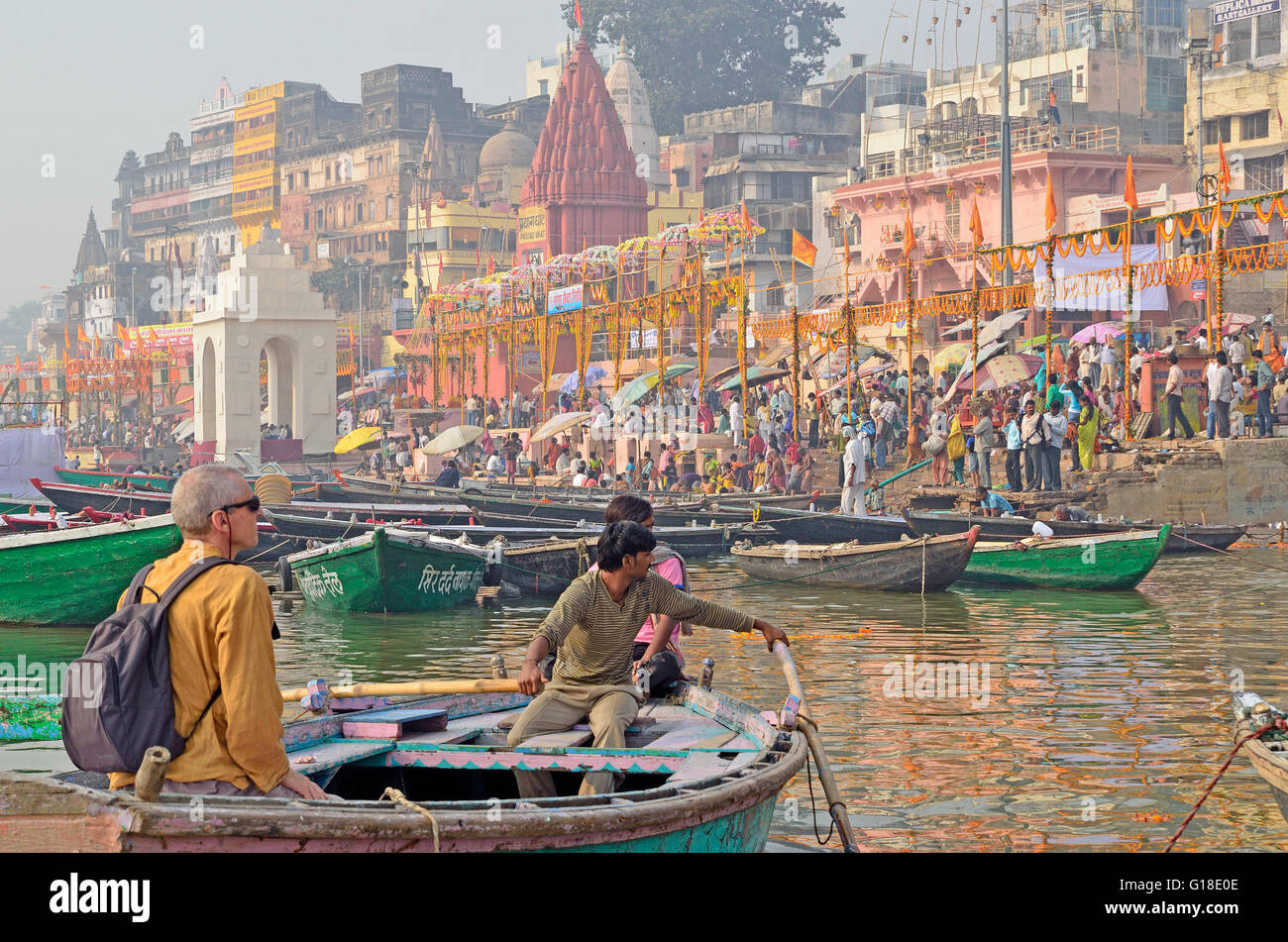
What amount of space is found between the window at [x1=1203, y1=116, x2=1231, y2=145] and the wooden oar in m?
37.8

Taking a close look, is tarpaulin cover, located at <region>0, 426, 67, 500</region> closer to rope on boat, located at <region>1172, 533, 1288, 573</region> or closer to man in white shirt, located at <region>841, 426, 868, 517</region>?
man in white shirt, located at <region>841, 426, 868, 517</region>

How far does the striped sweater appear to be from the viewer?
6652mm

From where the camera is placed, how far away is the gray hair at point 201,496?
181 inches

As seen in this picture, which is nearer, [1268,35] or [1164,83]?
[1268,35]

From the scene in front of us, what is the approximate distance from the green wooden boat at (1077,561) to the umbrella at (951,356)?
14216 millimetres

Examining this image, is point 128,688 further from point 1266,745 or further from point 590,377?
point 590,377

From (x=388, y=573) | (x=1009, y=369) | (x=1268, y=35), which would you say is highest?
(x=1268, y=35)

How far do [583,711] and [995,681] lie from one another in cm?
633

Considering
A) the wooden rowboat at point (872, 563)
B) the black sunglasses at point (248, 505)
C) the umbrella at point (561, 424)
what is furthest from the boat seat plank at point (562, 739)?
the umbrella at point (561, 424)

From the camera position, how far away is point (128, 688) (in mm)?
4418

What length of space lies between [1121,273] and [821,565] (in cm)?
1372

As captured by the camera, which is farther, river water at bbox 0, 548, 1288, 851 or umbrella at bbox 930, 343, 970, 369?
umbrella at bbox 930, 343, 970, 369

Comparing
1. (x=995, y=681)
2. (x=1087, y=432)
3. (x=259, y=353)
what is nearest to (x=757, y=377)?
(x=1087, y=432)

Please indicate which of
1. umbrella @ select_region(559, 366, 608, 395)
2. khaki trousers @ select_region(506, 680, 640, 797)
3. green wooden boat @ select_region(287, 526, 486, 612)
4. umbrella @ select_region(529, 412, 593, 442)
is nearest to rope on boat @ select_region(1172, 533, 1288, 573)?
green wooden boat @ select_region(287, 526, 486, 612)
